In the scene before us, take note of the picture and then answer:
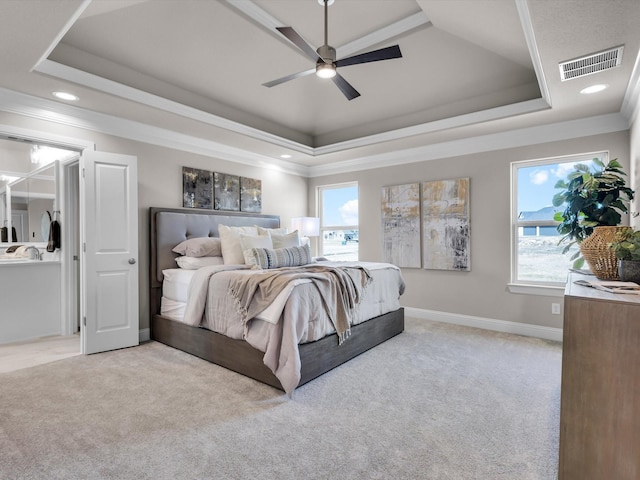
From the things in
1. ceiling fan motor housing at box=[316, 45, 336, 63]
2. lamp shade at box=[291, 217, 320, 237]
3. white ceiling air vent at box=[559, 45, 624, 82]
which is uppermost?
ceiling fan motor housing at box=[316, 45, 336, 63]

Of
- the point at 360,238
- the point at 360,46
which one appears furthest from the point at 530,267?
the point at 360,46

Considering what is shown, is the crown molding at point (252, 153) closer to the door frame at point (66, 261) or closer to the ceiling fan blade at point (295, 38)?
the door frame at point (66, 261)

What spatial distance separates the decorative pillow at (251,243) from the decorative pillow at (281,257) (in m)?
0.11

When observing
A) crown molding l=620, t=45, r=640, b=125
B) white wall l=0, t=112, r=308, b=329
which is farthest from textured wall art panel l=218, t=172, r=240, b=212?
crown molding l=620, t=45, r=640, b=125

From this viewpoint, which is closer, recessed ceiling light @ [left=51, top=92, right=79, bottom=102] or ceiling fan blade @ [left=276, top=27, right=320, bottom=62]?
ceiling fan blade @ [left=276, top=27, right=320, bottom=62]

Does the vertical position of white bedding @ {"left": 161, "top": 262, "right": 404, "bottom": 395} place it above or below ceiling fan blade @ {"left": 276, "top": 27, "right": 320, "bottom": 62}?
below

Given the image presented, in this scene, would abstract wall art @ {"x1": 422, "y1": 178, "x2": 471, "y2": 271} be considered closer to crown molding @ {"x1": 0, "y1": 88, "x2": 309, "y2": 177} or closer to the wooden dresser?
crown molding @ {"x1": 0, "y1": 88, "x2": 309, "y2": 177}

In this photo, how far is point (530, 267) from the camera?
13.3ft

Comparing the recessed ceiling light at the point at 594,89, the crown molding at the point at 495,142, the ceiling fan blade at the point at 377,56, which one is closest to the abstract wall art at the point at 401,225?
the crown molding at the point at 495,142

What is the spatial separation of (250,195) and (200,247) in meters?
1.42

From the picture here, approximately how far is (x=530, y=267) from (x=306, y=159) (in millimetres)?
3446

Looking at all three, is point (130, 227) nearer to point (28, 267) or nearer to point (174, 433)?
point (28, 267)

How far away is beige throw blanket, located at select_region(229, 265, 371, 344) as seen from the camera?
8.64 feet

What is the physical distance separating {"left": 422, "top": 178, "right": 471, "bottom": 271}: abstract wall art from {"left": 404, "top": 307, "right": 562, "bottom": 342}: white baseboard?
2.10ft
